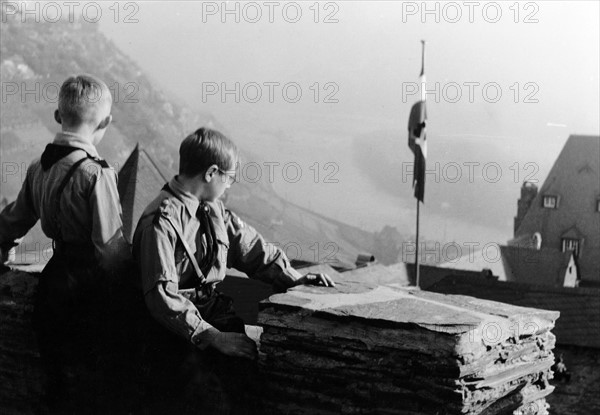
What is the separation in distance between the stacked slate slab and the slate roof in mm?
22939

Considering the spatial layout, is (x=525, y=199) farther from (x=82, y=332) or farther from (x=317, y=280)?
(x=82, y=332)

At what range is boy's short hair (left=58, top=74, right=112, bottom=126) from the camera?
13.9 ft

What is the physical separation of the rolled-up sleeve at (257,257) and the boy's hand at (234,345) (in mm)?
546

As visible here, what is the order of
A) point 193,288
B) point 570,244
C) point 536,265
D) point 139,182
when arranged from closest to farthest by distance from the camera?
1. point 193,288
2. point 139,182
3. point 536,265
4. point 570,244

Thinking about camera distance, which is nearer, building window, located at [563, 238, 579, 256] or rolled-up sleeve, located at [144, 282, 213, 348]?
rolled-up sleeve, located at [144, 282, 213, 348]

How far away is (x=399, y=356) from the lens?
3588 mm

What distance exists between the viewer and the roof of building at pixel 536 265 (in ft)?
123

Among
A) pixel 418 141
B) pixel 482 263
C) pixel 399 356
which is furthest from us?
pixel 482 263

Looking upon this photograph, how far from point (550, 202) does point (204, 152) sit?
1784 inches

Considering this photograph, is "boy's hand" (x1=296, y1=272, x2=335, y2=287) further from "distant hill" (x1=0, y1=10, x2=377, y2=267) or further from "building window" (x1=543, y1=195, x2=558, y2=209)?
"distant hill" (x1=0, y1=10, x2=377, y2=267)

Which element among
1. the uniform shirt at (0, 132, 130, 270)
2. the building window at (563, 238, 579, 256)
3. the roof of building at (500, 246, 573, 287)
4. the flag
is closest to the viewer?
the uniform shirt at (0, 132, 130, 270)

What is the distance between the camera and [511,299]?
1067 inches

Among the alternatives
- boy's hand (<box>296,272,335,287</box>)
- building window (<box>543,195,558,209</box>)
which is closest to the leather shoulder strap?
boy's hand (<box>296,272,335,287</box>)

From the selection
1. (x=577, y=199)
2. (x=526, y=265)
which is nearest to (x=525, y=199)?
(x=577, y=199)
